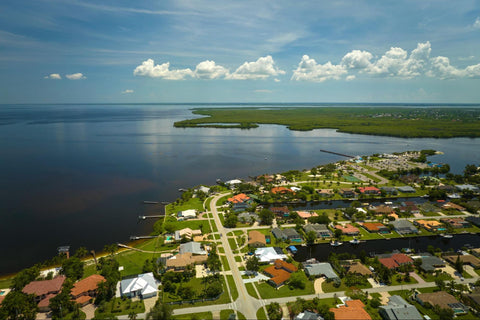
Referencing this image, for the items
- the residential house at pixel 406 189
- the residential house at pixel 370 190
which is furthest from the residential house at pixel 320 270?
the residential house at pixel 406 189

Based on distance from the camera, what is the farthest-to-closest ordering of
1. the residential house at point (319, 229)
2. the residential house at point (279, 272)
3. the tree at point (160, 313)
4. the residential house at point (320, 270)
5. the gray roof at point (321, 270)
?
the residential house at point (319, 229)
the gray roof at point (321, 270)
the residential house at point (320, 270)
the residential house at point (279, 272)
the tree at point (160, 313)

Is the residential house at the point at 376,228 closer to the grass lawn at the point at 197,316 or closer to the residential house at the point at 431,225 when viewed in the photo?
the residential house at the point at 431,225

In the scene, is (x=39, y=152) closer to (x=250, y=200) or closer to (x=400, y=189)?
(x=250, y=200)

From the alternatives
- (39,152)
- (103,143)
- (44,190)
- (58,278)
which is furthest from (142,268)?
(103,143)

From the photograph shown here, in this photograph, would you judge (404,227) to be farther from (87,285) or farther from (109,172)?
(109,172)

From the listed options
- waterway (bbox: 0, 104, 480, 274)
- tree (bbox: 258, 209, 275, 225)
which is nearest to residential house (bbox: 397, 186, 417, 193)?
waterway (bbox: 0, 104, 480, 274)

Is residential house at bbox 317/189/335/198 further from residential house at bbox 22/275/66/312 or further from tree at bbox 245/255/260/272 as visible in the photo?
residential house at bbox 22/275/66/312
